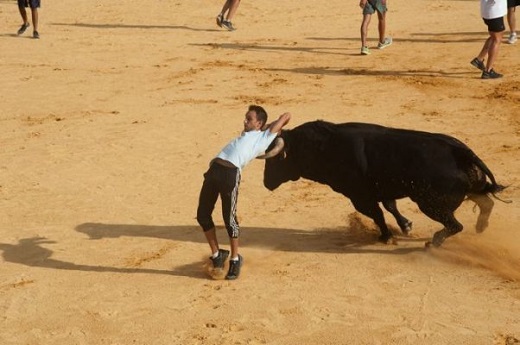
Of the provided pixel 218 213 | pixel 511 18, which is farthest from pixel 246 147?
pixel 511 18

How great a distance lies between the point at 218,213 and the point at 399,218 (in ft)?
6.20

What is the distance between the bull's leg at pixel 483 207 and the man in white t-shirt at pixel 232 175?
177 centimetres

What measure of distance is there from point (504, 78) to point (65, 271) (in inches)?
343

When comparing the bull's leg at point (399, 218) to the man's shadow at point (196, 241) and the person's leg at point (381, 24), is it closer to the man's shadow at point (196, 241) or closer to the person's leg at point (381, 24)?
the man's shadow at point (196, 241)

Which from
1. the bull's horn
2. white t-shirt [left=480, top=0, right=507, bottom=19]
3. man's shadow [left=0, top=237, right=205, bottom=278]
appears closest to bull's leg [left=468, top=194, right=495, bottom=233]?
the bull's horn

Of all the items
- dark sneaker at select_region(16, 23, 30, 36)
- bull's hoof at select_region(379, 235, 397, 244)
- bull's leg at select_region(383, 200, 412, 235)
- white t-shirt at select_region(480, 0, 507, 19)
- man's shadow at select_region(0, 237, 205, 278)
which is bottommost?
man's shadow at select_region(0, 237, 205, 278)

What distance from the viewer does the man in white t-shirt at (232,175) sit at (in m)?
6.85

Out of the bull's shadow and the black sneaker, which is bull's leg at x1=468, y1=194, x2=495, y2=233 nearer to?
the bull's shadow

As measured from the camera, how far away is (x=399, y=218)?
7906mm

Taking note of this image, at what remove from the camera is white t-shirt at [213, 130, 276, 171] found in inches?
269

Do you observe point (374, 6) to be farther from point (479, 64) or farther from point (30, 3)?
point (30, 3)

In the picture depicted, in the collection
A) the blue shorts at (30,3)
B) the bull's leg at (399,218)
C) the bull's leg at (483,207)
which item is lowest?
the bull's leg at (399,218)

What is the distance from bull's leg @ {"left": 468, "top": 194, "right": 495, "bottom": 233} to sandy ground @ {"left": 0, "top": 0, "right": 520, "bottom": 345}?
0.15 m

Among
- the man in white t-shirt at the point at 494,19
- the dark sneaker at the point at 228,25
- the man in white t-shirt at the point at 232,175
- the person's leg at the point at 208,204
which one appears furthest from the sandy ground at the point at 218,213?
the man in white t-shirt at the point at 494,19
